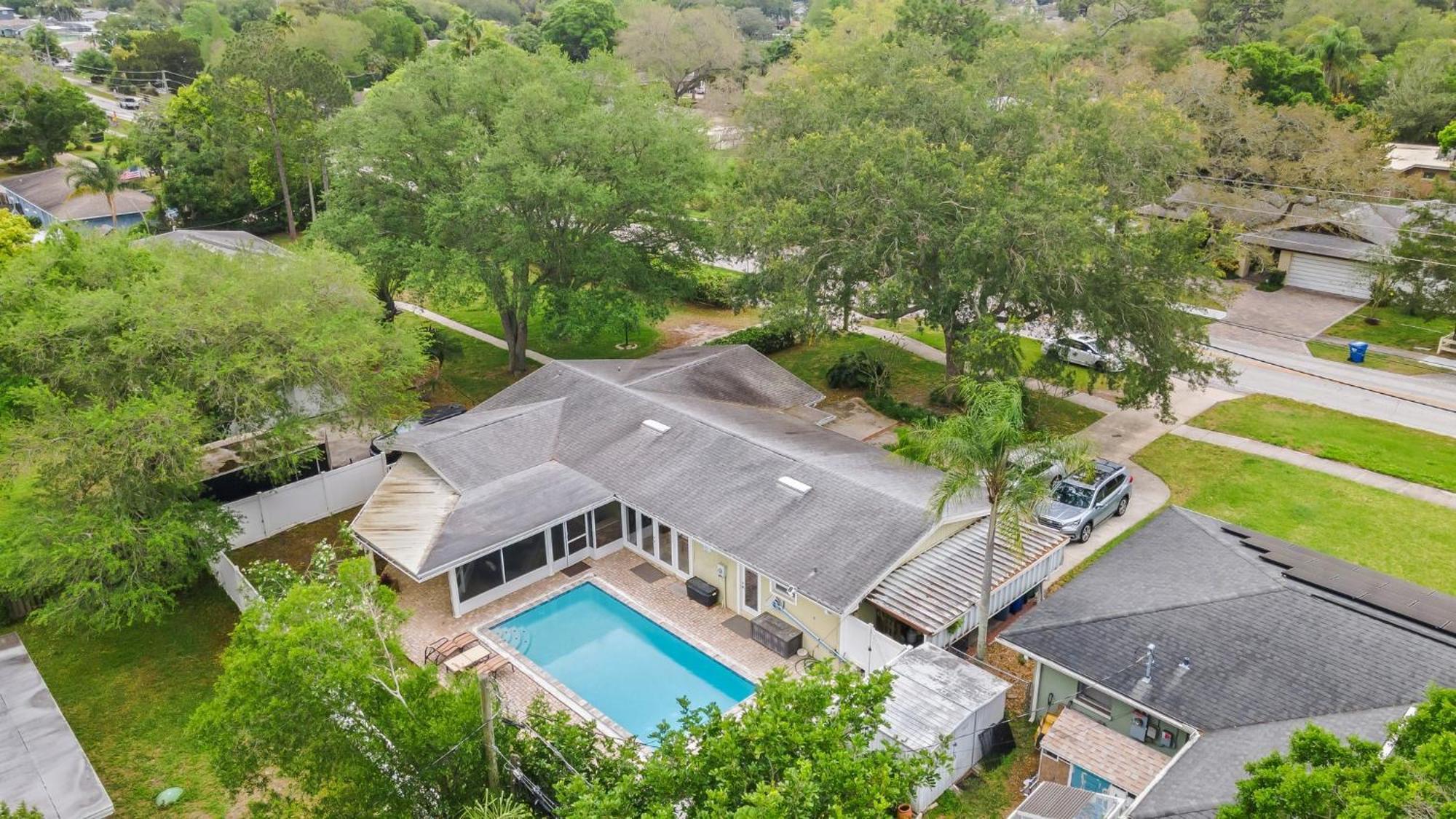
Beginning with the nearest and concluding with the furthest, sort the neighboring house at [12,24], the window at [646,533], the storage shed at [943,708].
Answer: the storage shed at [943,708] < the window at [646,533] < the neighboring house at [12,24]

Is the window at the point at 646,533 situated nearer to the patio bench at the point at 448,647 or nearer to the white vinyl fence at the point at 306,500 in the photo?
the patio bench at the point at 448,647

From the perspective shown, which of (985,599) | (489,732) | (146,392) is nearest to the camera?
(489,732)

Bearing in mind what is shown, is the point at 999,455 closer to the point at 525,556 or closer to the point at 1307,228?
the point at 525,556

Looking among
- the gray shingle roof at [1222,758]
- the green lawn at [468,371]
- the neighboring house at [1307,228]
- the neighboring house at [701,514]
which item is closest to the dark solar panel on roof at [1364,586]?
the gray shingle roof at [1222,758]

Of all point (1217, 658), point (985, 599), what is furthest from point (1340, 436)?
point (985, 599)

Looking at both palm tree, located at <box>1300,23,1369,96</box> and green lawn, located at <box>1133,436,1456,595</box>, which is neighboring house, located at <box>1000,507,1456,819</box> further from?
palm tree, located at <box>1300,23,1369,96</box>

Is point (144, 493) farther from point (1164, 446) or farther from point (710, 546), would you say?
point (1164, 446)
